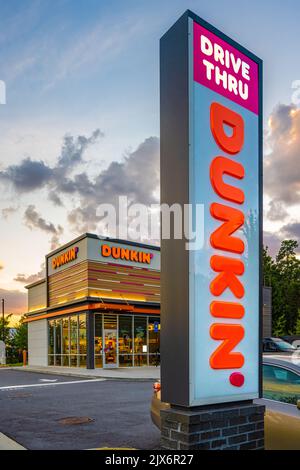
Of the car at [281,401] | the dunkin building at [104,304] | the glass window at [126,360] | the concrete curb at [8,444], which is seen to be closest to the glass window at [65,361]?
the dunkin building at [104,304]

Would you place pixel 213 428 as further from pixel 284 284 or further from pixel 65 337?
pixel 284 284

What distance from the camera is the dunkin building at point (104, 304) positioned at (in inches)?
1109

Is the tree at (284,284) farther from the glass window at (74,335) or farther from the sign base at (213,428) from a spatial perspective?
the sign base at (213,428)

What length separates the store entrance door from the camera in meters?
28.2

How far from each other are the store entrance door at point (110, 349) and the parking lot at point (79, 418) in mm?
11280

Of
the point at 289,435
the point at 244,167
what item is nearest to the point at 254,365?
the point at 289,435

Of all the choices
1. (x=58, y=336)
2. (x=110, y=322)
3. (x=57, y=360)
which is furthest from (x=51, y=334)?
(x=110, y=322)

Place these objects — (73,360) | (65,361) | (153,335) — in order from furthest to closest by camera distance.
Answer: (65,361)
(153,335)
(73,360)

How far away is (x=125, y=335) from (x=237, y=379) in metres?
25.1

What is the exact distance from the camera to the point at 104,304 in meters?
27.0

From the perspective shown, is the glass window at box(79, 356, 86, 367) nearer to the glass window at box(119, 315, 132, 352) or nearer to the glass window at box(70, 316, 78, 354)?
the glass window at box(70, 316, 78, 354)

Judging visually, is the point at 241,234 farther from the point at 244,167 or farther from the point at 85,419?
the point at 85,419

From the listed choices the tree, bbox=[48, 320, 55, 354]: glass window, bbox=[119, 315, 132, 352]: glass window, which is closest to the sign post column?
bbox=[119, 315, 132, 352]: glass window

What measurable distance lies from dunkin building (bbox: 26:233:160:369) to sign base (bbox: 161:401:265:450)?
22243mm
